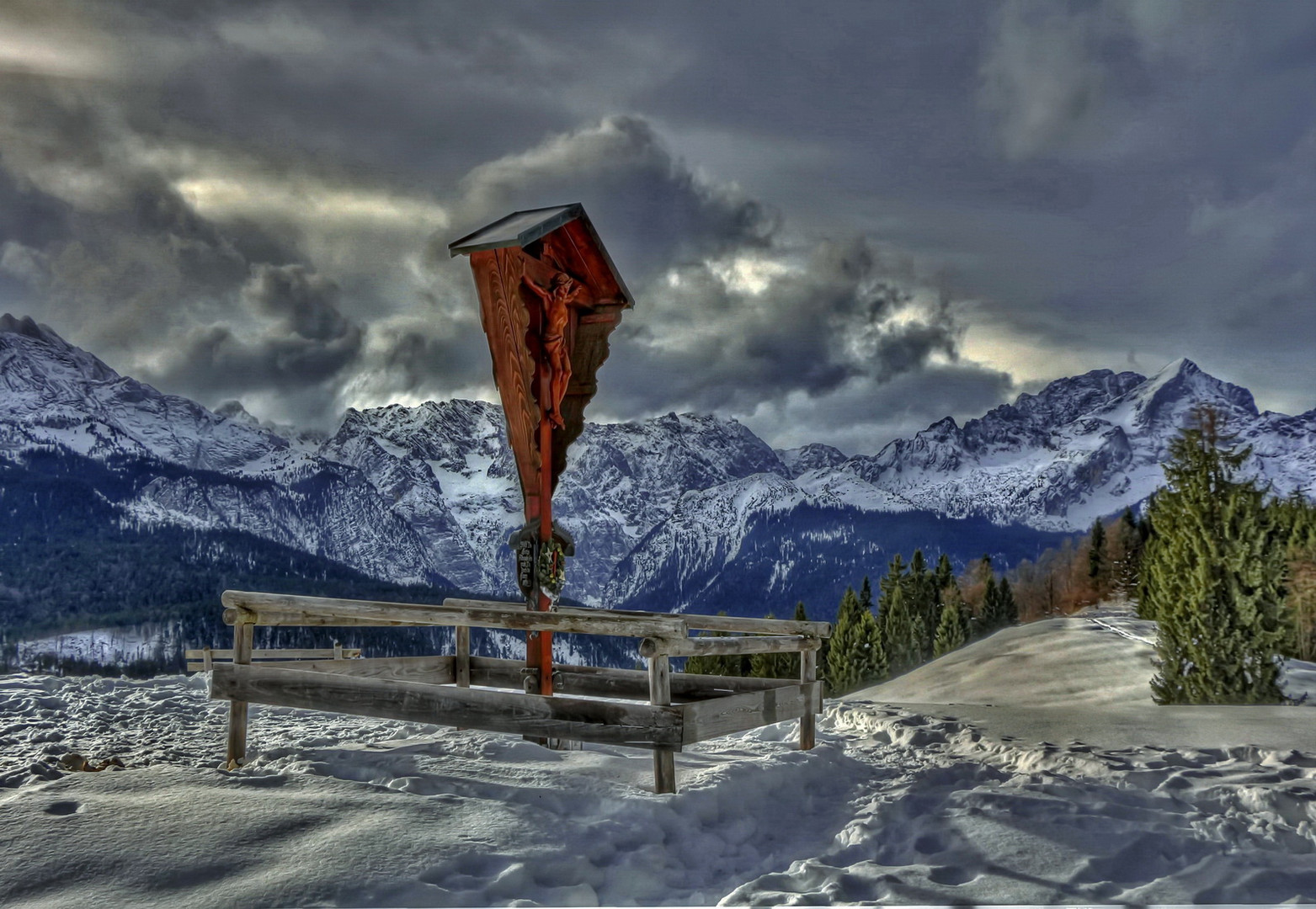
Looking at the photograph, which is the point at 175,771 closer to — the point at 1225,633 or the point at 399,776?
the point at 399,776

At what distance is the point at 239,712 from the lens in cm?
854

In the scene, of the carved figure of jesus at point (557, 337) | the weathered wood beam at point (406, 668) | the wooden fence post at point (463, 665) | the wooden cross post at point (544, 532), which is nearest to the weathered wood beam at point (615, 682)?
the wooden fence post at point (463, 665)

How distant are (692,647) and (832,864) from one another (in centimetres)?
194

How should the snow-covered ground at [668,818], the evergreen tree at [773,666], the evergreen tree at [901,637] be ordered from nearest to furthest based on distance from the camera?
the snow-covered ground at [668,818], the evergreen tree at [773,666], the evergreen tree at [901,637]

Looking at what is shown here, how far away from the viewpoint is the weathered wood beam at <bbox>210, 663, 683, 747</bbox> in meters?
7.29

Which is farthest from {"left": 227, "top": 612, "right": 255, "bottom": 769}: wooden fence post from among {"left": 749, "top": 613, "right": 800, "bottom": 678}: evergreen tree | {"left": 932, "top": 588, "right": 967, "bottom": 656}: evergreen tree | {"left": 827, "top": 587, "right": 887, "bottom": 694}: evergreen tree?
{"left": 932, "top": 588, "right": 967, "bottom": 656}: evergreen tree

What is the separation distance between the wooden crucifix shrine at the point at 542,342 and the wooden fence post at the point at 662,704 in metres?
2.91

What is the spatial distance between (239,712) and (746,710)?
181 inches

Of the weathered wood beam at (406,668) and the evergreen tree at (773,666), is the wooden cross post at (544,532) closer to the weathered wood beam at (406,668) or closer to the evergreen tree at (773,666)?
the weathered wood beam at (406,668)

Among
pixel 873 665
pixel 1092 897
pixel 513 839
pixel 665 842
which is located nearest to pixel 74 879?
pixel 513 839

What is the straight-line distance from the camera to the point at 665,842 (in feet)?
21.4

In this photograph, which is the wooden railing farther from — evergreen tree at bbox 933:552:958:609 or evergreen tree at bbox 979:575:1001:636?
evergreen tree at bbox 933:552:958:609

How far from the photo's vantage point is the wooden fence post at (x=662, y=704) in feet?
24.1

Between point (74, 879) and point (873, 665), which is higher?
point (74, 879)
